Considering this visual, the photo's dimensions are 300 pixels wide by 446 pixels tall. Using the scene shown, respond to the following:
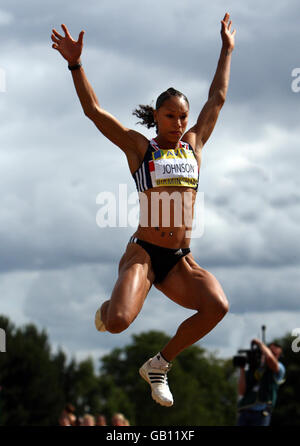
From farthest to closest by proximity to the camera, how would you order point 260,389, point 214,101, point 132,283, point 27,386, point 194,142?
1. point 27,386
2. point 260,389
3. point 214,101
4. point 194,142
5. point 132,283

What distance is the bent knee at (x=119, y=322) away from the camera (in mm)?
8223

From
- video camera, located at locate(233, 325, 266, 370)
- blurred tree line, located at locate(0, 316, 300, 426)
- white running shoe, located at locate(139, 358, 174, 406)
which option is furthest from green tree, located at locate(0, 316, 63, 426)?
white running shoe, located at locate(139, 358, 174, 406)

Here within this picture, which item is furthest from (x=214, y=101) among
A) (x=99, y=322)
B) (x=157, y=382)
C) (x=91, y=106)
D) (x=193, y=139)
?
(x=157, y=382)

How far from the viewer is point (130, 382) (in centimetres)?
8875

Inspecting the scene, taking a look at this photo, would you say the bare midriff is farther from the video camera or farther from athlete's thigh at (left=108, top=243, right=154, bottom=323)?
the video camera

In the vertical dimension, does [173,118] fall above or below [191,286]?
above

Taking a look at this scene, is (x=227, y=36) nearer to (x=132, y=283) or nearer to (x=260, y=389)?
(x=132, y=283)

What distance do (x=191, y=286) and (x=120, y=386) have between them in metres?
85.2

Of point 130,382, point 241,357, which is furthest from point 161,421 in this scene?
point 241,357

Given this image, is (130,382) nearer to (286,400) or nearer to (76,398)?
(76,398)

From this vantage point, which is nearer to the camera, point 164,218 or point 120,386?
point 164,218

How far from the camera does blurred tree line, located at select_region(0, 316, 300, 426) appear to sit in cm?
6291

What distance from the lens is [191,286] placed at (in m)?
8.81

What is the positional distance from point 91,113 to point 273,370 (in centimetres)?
723
